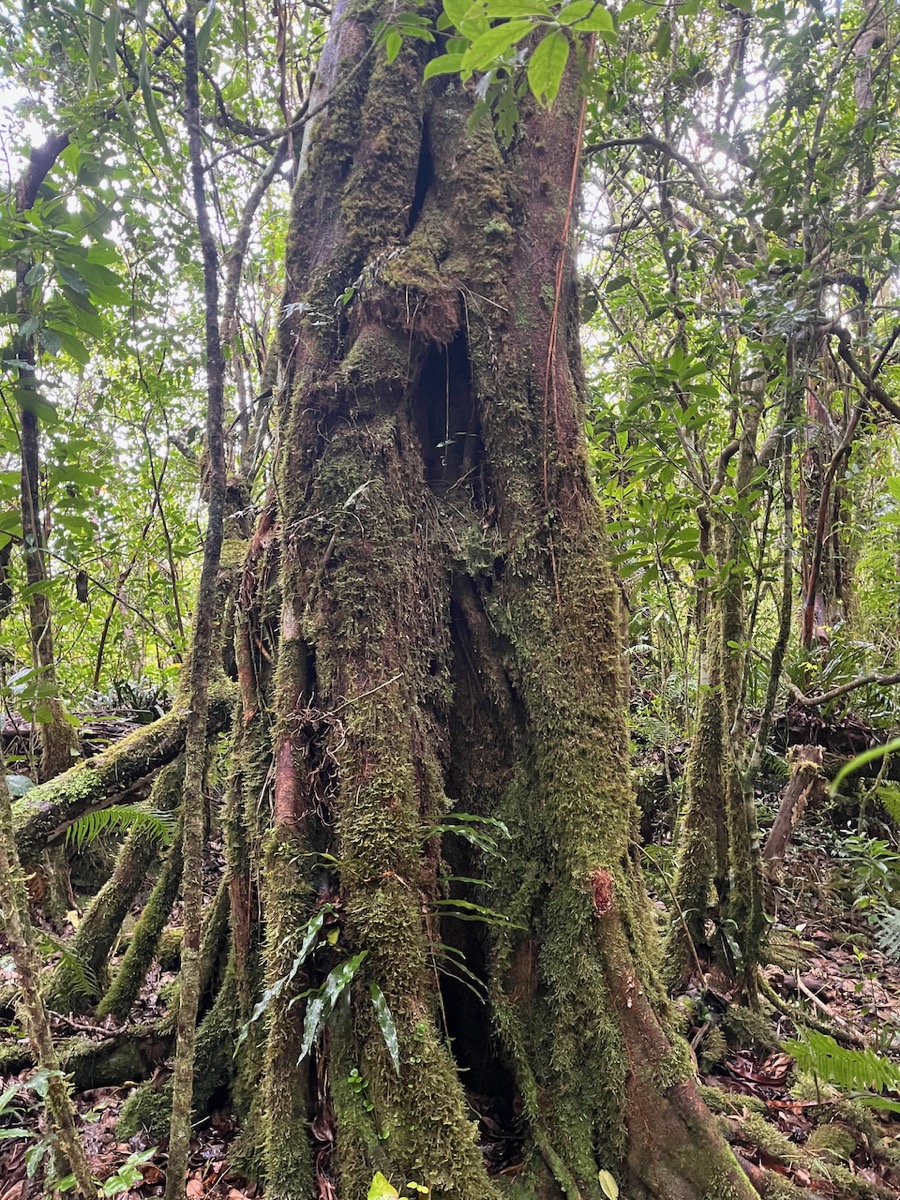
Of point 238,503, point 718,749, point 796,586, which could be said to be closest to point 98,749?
point 238,503

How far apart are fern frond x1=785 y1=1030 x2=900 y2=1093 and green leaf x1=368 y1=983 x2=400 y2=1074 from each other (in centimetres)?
116

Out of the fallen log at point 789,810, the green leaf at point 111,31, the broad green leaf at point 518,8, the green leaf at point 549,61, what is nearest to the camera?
the broad green leaf at point 518,8

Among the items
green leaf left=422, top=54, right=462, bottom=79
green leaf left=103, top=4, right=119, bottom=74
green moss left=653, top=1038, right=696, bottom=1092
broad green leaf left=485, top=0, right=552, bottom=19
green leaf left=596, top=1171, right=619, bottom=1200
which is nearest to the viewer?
broad green leaf left=485, top=0, right=552, bottom=19

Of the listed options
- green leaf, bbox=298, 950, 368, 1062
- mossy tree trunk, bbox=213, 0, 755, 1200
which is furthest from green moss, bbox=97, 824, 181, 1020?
green leaf, bbox=298, 950, 368, 1062

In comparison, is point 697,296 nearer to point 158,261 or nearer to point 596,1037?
point 158,261

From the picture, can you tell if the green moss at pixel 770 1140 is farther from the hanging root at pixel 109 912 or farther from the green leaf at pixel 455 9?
the green leaf at pixel 455 9

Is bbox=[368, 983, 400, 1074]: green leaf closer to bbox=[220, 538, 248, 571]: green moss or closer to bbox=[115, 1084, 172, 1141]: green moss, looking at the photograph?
bbox=[115, 1084, 172, 1141]: green moss

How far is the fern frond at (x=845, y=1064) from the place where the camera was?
6.25 ft

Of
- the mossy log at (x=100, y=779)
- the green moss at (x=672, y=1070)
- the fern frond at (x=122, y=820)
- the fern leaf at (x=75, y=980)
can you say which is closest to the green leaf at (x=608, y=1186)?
the green moss at (x=672, y=1070)

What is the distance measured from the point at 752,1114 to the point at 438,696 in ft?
6.47

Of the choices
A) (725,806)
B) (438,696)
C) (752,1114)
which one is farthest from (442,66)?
(752,1114)

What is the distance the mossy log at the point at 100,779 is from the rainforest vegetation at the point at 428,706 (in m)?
0.02

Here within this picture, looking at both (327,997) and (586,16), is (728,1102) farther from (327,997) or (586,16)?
(586,16)

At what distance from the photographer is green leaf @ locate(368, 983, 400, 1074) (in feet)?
6.69
